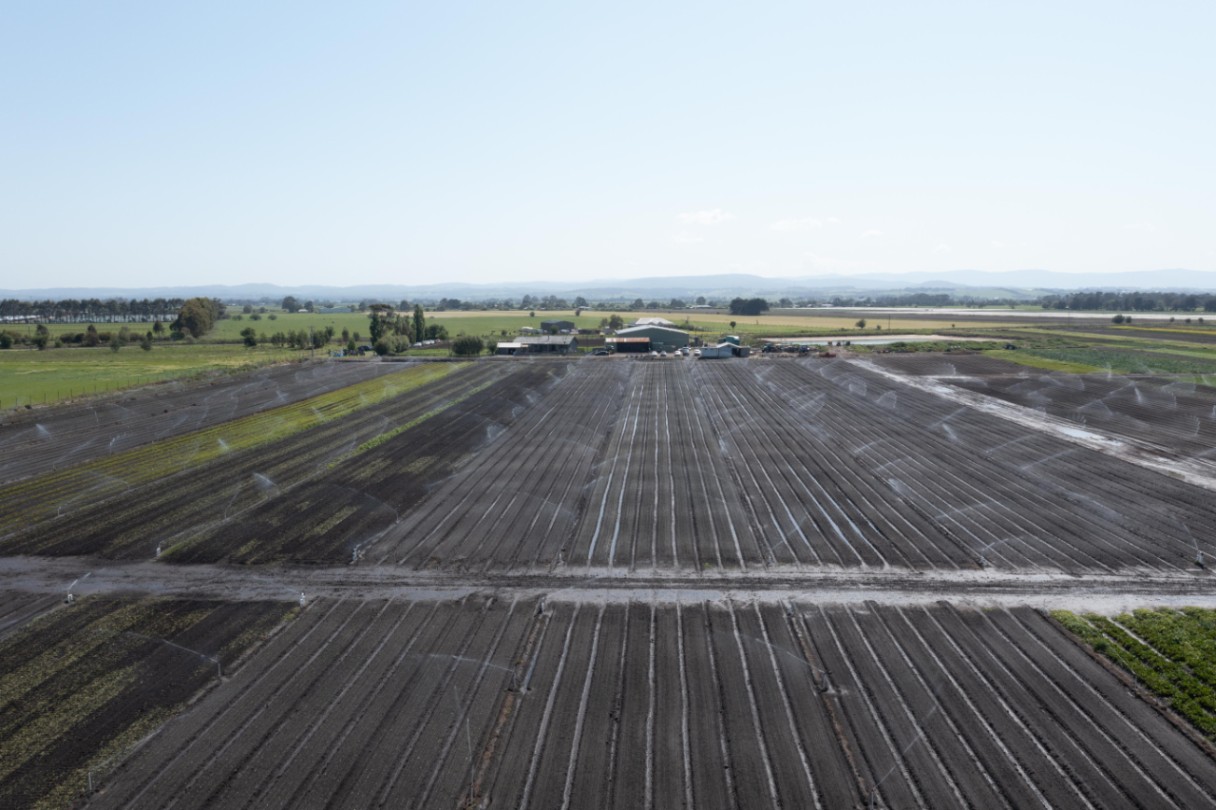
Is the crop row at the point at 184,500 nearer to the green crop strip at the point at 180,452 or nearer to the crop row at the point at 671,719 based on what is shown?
the green crop strip at the point at 180,452

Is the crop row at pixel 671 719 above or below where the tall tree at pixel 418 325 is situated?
Result: below

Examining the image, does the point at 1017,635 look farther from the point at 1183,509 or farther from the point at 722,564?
the point at 1183,509

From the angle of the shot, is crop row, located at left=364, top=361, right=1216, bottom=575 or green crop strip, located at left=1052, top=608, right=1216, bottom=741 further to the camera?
crop row, located at left=364, top=361, right=1216, bottom=575

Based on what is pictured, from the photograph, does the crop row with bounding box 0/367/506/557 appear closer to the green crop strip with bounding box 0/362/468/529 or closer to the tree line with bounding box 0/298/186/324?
the green crop strip with bounding box 0/362/468/529

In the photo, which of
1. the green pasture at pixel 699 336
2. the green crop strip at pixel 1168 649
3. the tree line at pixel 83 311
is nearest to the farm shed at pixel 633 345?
the green pasture at pixel 699 336

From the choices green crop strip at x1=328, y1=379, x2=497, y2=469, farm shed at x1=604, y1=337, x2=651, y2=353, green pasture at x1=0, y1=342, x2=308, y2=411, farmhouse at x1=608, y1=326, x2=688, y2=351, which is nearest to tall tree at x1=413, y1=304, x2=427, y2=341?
green pasture at x1=0, y1=342, x2=308, y2=411

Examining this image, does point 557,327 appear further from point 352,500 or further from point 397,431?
point 352,500
